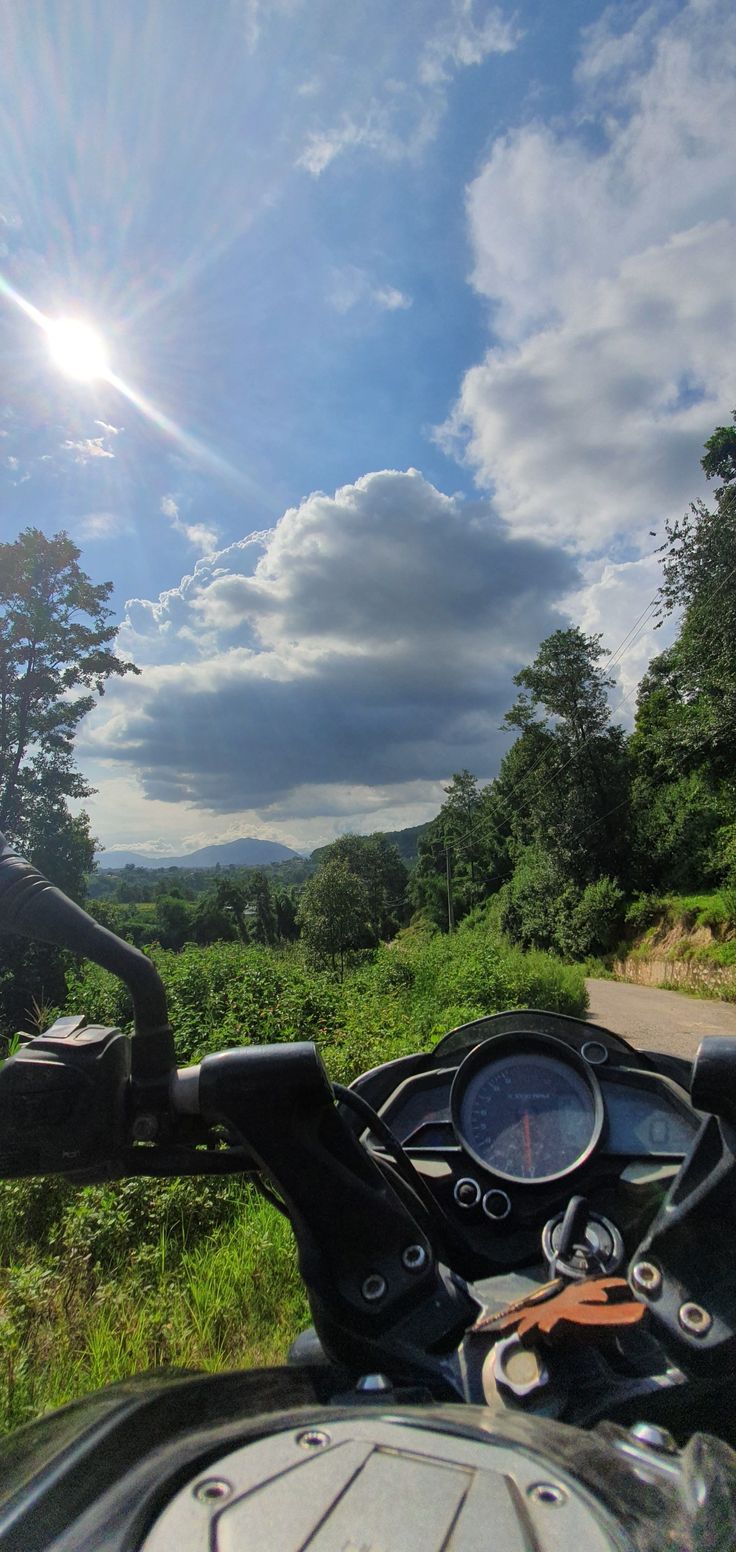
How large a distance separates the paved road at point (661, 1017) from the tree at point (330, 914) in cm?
2483

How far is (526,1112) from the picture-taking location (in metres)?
1.62

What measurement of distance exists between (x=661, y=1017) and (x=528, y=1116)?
15991 mm

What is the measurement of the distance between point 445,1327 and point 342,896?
45.9 m

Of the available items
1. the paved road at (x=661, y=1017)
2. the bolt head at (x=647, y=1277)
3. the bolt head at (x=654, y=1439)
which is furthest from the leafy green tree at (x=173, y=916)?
the bolt head at (x=654, y=1439)

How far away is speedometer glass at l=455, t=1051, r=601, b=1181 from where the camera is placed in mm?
1529

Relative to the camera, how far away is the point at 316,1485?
0.61 m

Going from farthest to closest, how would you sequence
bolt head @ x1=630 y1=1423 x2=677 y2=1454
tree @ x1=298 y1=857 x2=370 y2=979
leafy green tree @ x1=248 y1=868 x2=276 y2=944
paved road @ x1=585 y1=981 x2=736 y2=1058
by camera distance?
A: 1. leafy green tree @ x1=248 y1=868 x2=276 y2=944
2. tree @ x1=298 y1=857 x2=370 y2=979
3. paved road @ x1=585 y1=981 x2=736 y2=1058
4. bolt head @ x1=630 y1=1423 x2=677 y2=1454

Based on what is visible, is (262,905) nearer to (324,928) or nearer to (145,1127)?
(324,928)

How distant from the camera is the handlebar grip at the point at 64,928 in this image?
0.99m

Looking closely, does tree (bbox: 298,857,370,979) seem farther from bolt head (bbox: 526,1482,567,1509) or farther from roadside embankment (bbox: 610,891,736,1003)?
bolt head (bbox: 526,1482,567,1509)

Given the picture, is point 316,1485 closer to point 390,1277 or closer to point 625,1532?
point 625,1532

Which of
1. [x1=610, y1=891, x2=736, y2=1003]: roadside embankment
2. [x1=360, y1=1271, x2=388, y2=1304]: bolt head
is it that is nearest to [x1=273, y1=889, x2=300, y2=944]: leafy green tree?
[x1=610, y1=891, x2=736, y2=1003]: roadside embankment

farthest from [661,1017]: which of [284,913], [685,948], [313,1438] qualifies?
[284,913]

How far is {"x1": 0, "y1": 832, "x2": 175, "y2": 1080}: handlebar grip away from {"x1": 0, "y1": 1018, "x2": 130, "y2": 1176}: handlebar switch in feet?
0.26
